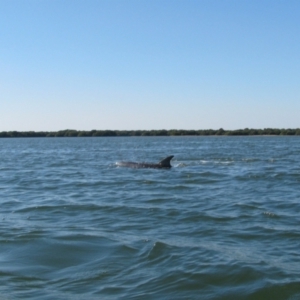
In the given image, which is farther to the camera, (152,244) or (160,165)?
(160,165)

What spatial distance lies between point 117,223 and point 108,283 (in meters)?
5.14

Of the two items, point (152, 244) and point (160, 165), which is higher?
point (160, 165)

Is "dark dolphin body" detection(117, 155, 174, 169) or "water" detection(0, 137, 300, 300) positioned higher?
"dark dolphin body" detection(117, 155, 174, 169)

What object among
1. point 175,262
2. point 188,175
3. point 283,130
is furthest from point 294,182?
point 283,130

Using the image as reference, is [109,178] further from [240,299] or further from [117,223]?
[240,299]

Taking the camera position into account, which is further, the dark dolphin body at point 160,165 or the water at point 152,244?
the dark dolphin body at point 160,165

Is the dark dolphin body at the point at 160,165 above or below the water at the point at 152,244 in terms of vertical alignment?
above

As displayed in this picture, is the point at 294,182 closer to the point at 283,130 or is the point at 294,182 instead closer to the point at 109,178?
the point at 109,178

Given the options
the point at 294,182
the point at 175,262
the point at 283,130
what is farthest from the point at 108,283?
the point at 283,130

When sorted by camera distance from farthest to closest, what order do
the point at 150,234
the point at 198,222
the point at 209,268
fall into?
1. the point at 198,222
2. the point at 150,234
3. the point at 209,268

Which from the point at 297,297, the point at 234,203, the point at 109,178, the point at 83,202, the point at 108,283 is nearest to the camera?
the point at 297,297

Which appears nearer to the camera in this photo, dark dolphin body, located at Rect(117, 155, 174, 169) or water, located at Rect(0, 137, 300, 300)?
water, located at Rect(0, 137, 300, 300)

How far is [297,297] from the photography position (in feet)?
27.4

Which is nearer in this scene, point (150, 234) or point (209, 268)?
point (209, 268)
